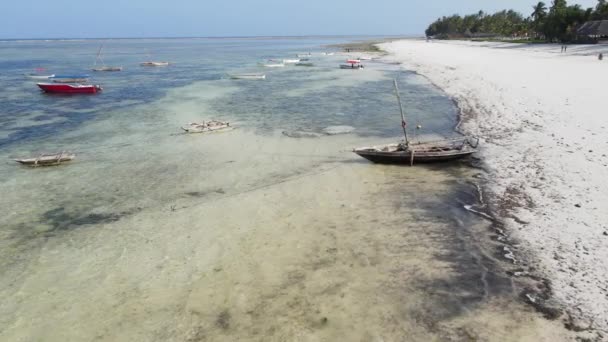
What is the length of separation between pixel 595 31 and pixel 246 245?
83549mm

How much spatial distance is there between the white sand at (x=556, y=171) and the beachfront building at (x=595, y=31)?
45.1 metres

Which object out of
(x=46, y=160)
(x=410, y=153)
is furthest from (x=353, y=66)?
(x=46, y=160)

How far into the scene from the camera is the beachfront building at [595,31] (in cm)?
7225

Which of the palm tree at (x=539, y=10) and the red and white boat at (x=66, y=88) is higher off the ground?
the palm tree at (x=539, y=10)

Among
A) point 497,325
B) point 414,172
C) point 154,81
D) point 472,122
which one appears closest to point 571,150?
point 414,172

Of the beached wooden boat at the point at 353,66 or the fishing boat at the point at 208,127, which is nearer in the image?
the fishing boat at the point at 208,127

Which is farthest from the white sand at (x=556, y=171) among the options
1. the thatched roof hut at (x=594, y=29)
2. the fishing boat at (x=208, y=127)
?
the thatched roof hut at (x=594, y=29)

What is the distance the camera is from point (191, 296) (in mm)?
10992

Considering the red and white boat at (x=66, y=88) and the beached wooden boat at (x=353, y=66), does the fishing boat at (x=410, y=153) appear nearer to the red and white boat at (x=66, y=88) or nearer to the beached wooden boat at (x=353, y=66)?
the red and white boat at (x=66, y=88)

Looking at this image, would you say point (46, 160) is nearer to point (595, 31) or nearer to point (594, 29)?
point (595, 31)

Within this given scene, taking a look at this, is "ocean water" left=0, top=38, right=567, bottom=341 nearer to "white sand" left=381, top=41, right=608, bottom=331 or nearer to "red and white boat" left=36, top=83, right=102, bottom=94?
"white sand" left=381, top=41, right=608, bottom=331

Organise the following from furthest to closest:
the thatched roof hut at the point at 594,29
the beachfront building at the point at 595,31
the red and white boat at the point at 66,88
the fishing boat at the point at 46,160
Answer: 1. the beachfront building at the point at 595,31
2. the thatched roof hut at the point at 594,29
3. the red and white boat at the point at 66,88
4. the fishing boat at the point at 46,160

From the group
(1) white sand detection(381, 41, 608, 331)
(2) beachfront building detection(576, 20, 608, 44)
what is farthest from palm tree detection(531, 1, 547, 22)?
(1) white sand detection(381, 41, 608, 331)

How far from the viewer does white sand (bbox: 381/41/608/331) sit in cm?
1095
